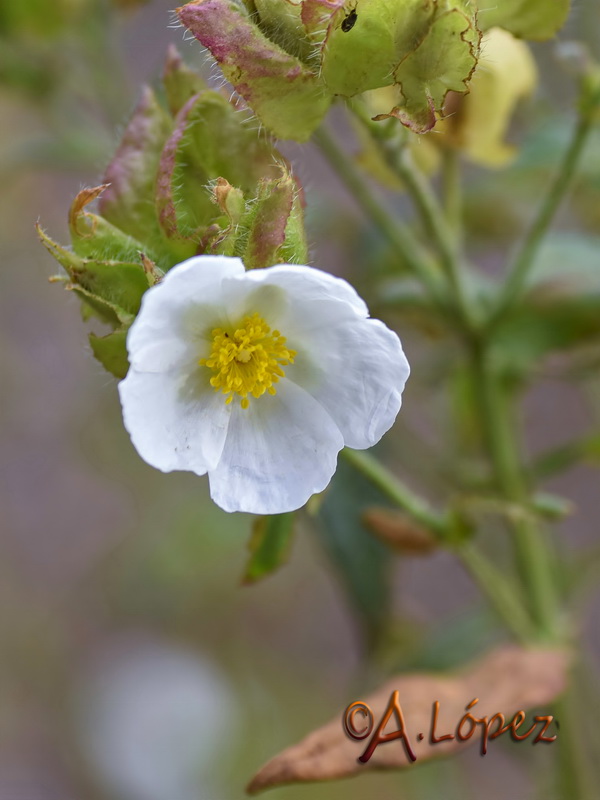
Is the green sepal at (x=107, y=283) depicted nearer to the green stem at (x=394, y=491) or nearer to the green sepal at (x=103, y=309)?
the green sepal at (x=103, y=309)

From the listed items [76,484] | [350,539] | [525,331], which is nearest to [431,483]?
[350,539]

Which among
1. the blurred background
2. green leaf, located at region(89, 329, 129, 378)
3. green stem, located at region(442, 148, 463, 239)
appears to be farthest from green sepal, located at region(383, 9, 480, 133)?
the blurred background

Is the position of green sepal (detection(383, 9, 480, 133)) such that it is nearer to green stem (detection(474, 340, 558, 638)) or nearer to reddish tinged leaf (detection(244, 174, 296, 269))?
reddish tinged leaf (detection(244, 174, 296, 269))

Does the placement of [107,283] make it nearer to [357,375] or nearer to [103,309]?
[103,309]

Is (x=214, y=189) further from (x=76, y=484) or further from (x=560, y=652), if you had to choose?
(x=76, y=484)

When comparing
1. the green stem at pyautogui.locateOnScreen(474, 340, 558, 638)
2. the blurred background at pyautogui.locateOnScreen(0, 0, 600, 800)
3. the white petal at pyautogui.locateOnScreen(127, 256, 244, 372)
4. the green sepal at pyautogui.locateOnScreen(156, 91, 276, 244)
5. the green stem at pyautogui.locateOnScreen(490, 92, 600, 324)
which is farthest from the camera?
the blurred background at pyautogui.locateOnScreen(0, 0, 600, 800)

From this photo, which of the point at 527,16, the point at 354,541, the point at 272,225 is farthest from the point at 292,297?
the point at 354,541
